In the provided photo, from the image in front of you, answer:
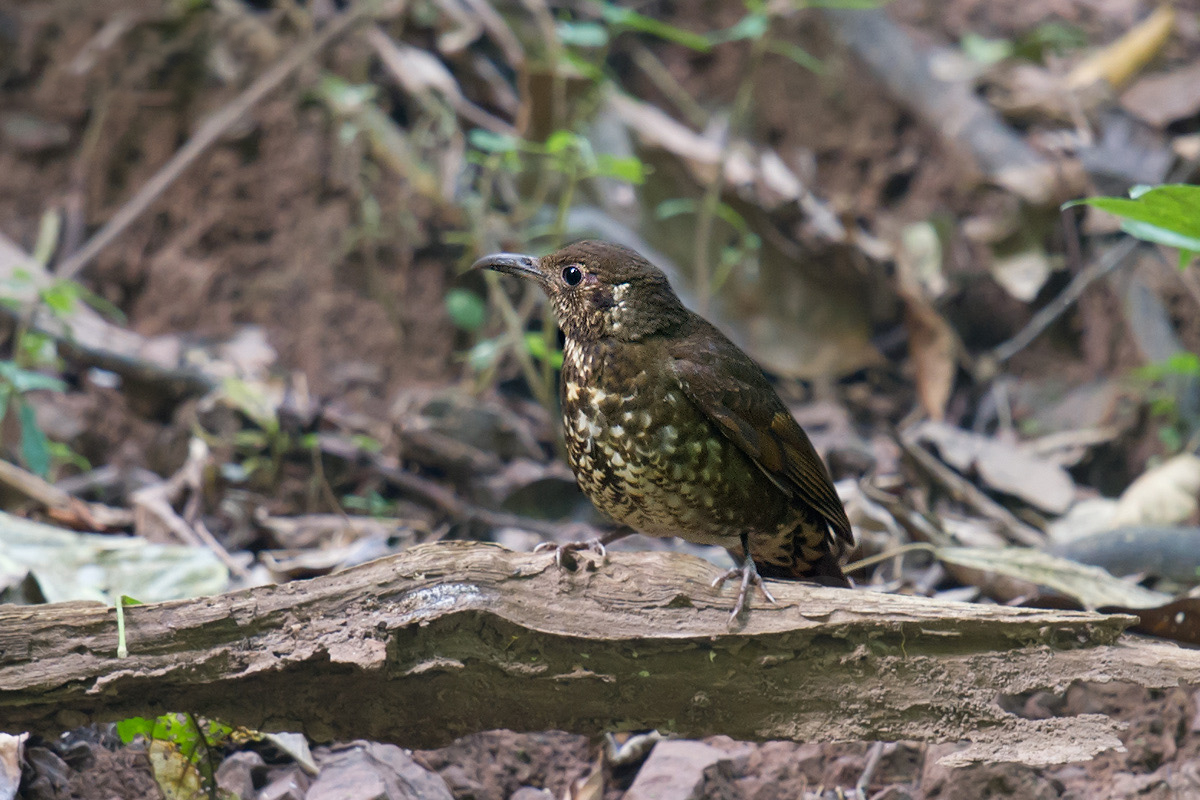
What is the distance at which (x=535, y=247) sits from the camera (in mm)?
5613

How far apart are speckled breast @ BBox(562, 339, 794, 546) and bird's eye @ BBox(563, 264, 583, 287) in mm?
258

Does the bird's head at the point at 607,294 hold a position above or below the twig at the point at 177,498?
above

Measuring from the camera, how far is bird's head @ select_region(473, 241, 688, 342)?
3252mm

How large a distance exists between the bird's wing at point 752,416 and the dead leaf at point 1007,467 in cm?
173

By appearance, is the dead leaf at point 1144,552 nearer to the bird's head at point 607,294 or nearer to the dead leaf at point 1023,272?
the bird's head at point 607,294

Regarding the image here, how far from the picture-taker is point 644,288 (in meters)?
3.30

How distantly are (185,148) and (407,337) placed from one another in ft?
4.70

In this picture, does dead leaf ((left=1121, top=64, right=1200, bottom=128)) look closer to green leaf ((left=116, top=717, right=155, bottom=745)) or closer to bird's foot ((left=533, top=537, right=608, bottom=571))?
bird's foot ((left=533, top=537, right=608, bottom=571))

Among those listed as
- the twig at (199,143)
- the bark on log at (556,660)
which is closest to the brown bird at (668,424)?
the bark on log at (556,660)

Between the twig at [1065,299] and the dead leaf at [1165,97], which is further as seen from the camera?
the dead leaf at [1165,97]

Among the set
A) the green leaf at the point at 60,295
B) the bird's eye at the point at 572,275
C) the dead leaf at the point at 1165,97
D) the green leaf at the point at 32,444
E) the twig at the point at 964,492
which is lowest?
the twig at the point at 964,492

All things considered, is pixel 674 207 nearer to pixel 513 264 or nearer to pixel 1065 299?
pixel 513 264

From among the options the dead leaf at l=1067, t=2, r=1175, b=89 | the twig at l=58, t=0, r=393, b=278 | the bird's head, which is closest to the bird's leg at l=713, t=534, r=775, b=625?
the bird's head

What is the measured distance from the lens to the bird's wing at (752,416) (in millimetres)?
3105
